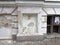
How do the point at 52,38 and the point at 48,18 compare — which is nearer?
the point at 52,38

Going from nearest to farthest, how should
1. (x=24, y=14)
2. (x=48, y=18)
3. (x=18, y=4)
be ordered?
(x=18, y=4)
(x=24, y=14)
(x=48, y=18)

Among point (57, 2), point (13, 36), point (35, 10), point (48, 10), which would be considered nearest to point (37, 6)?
point (35, 10)

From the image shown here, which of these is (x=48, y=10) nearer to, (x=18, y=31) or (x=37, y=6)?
(x=37, y=6)

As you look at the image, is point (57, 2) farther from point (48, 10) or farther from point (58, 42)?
point (58, 42)

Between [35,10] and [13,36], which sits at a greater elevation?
[35,10]

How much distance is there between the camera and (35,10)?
340cm

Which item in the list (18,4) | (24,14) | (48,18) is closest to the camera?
(18,4)

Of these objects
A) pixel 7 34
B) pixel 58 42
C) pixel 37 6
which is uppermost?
pixel 37 6

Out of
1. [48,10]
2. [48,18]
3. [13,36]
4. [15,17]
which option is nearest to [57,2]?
[48,10]

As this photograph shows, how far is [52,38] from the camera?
360 cm

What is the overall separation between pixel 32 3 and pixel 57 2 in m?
0.76

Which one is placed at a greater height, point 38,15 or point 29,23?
point 38,15

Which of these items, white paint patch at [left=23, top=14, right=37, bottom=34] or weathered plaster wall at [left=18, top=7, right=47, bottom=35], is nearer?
weathered plaster wall at [left=18, top=7, right=47, bottom=35]

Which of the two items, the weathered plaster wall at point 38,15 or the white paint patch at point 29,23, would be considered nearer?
the weathered plaster wall at point 38,15
